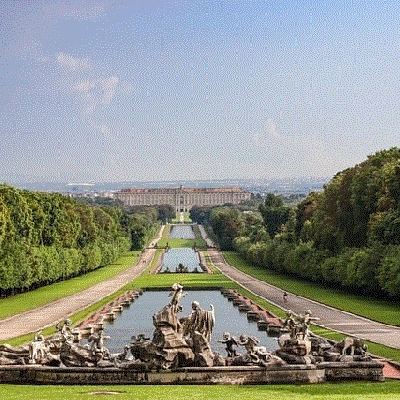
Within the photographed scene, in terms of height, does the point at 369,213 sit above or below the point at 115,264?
above

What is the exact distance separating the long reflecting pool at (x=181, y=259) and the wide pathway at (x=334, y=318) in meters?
26.9

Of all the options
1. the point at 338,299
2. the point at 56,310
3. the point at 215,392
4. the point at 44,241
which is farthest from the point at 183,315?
the point at 44,241

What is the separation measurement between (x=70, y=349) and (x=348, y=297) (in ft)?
137

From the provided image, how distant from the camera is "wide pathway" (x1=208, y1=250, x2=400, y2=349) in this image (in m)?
40.9

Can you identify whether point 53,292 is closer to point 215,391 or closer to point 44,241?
point 44,241

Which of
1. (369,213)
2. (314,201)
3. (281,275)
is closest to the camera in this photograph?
(369,213)

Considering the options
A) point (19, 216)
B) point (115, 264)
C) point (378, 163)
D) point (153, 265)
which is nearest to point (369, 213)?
point (378, 163)

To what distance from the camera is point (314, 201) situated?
105 m

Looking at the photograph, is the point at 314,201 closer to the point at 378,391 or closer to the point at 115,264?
the point at 115,264

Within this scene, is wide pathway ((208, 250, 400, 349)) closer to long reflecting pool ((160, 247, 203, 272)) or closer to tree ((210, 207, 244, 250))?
long reflecting pool ((160, 247, 203, 272))

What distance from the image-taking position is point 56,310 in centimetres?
5950

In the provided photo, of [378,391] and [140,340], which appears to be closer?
[378,391]

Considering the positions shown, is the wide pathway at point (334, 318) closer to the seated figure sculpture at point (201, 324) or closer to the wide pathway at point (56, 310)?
the seated figure sculpture at point (201, 324)

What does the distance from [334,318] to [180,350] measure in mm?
24654
